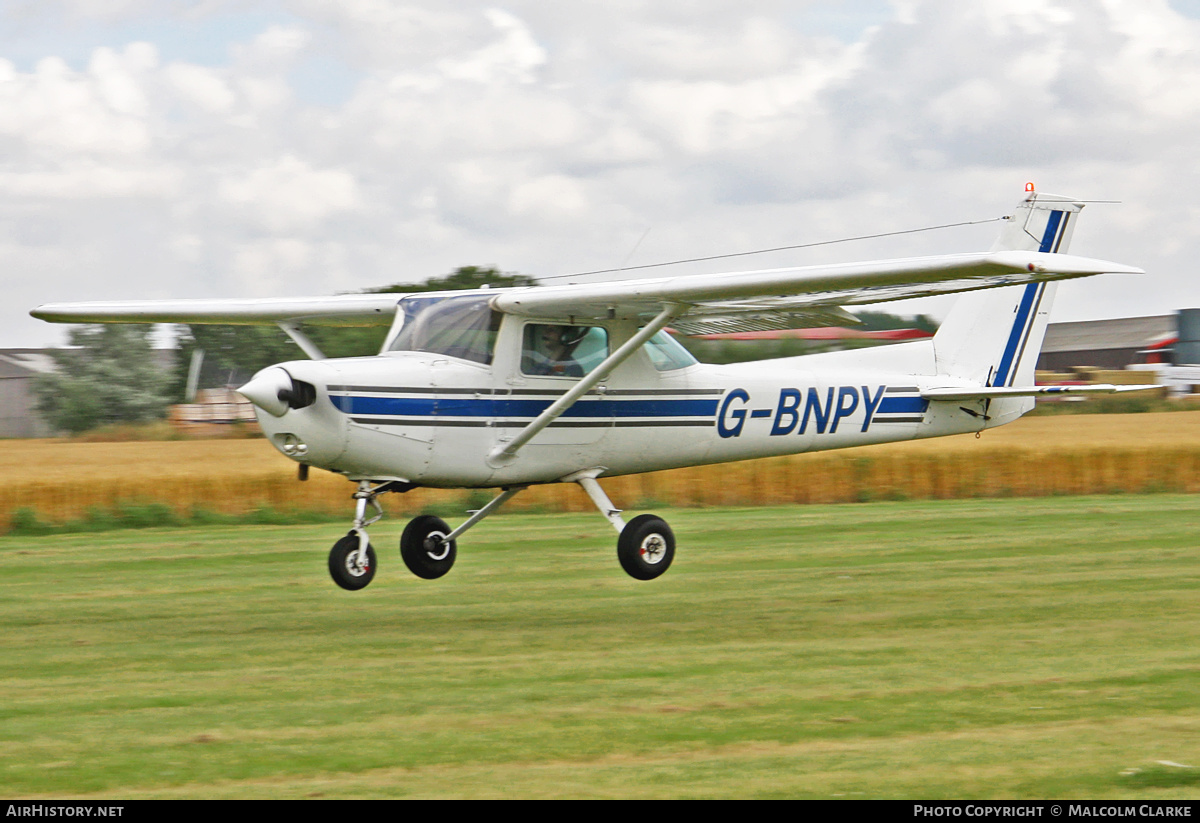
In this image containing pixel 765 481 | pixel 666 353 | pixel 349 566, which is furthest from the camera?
pixel 765 481

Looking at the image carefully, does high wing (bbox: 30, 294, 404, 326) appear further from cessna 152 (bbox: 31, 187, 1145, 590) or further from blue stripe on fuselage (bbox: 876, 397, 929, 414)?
blue stripe on fuselage (bbox: 876, 397, 929, 414)

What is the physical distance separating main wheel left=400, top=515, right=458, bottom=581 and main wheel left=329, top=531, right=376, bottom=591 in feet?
4.10

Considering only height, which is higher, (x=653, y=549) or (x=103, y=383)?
(x=103, y=383)

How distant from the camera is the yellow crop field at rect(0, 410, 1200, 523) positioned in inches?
840

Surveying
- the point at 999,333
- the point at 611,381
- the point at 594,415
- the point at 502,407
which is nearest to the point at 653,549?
the point at 594,415

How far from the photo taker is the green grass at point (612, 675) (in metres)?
5.73

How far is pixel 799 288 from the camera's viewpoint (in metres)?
9.29

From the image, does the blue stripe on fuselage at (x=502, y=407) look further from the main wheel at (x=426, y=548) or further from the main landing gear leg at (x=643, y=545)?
the main wheel at (x=426, y=548)

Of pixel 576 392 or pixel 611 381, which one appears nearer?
pixel 576 392

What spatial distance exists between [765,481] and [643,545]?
12801mm

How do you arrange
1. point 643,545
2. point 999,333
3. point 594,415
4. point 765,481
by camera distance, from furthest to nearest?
1. point 765,481
2. point 999,333
3. point 594,415
4. point 643,545

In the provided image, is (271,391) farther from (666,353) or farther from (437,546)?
(666,353)

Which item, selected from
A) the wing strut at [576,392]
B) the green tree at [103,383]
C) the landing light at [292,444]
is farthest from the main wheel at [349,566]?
the green tree at [103,383]

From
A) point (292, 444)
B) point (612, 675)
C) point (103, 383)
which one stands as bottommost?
point (612, 675)
